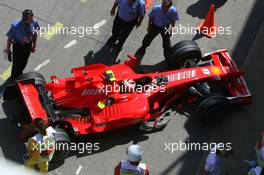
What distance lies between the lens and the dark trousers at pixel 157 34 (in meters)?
13.6

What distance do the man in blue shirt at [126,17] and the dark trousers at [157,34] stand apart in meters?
0.35

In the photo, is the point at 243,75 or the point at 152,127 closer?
the point at 152,127

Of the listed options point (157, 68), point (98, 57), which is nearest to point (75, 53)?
point (98, 57)

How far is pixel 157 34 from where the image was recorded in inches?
544

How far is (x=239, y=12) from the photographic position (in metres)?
15.4

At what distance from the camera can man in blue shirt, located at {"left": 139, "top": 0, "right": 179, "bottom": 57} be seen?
518 inches

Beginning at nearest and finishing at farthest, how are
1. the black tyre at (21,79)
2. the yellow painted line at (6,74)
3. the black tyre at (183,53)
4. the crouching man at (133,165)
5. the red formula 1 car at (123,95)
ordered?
1. the crouching man at (133,165)
2. the red formula 1 car at (123,95)
3. the black tyre at (21,79)
4. the yellow painted line at (6,74)
5. the black tyre at (183,53)

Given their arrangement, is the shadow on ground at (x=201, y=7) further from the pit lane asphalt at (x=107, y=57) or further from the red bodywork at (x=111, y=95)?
the red bodywork at (x=111, y=95)

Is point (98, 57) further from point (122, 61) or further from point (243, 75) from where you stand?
point (243, 75)

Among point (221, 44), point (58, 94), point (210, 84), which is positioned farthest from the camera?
point (221, 44)

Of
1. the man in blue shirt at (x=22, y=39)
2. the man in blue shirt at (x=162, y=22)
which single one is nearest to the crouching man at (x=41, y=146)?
the man in blue shirt at (x=22, y=39)

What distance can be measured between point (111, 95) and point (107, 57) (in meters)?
2.02

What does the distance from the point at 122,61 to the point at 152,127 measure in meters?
2.07

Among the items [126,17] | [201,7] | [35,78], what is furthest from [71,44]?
[201,7]
